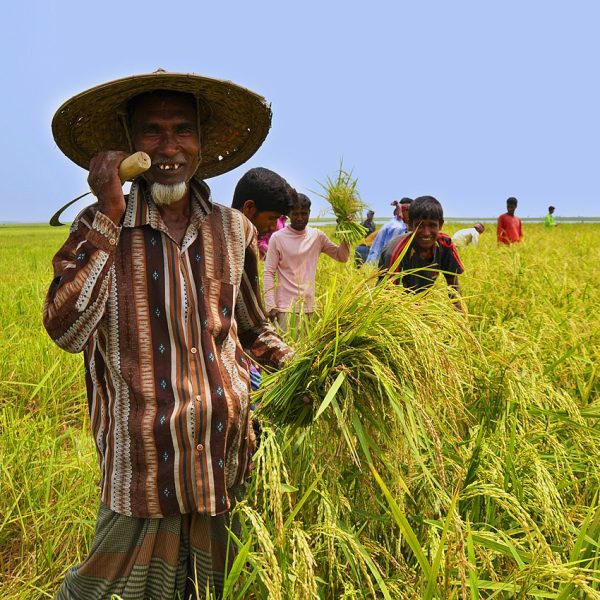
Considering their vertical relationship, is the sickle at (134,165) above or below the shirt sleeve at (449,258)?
above

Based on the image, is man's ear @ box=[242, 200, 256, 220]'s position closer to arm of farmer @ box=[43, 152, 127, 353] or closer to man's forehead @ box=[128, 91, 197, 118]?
man's forehead @ box=[128, 91, 197, 118]

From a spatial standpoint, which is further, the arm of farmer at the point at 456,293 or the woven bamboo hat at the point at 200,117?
the arm of farmer at the point at 456,293

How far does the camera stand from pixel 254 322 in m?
1.85

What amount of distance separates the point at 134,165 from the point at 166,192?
139 mm

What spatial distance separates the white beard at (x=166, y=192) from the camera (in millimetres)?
1514

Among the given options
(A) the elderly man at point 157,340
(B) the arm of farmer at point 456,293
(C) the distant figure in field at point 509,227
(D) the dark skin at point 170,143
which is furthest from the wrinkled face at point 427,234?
(C) the distant figure in field at point 509,227

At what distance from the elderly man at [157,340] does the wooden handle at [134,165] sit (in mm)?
25

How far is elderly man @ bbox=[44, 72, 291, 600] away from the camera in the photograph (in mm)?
1418

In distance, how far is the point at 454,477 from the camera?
5.77 ft

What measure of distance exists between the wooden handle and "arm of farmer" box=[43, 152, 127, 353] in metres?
0.02

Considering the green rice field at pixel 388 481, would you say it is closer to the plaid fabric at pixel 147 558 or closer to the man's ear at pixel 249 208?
the plaid fabric at pixel 147 558

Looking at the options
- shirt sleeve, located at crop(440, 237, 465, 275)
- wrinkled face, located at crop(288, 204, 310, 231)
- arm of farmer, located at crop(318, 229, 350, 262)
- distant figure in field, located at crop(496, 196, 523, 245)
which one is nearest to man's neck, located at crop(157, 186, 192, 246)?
shirt sleeve, located at crop(440, 237, 465, 275)

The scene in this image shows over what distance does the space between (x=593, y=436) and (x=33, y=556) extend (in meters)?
1.93

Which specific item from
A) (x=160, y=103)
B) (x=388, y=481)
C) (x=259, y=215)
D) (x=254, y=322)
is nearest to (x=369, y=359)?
(x=388, y=481)
